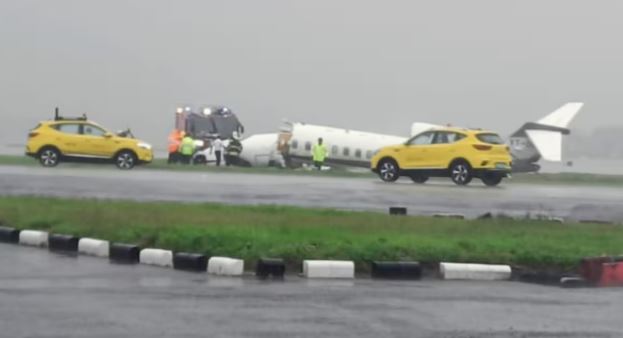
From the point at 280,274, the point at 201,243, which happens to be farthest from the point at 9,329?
the point at 201,243

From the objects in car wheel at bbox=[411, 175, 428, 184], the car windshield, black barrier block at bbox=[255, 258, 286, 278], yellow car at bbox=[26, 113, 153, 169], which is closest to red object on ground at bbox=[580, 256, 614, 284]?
black barrier block at bbox=[255, 258, 286, 278]

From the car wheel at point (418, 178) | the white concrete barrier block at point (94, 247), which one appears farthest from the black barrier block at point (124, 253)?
the car wheel at point (418, 178)

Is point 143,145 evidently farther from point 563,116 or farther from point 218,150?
point 563,116

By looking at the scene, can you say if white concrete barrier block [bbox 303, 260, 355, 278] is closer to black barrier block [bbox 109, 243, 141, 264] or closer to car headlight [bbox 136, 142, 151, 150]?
black barrier block [bbox 109, 243, 141, 264]

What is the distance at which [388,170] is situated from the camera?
1352 inches

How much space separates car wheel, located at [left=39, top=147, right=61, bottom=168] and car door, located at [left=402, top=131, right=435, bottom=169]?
39.7 feet

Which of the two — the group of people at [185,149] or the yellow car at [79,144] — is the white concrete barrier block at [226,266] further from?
the group of people at [185,149]

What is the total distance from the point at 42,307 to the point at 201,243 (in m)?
4.12

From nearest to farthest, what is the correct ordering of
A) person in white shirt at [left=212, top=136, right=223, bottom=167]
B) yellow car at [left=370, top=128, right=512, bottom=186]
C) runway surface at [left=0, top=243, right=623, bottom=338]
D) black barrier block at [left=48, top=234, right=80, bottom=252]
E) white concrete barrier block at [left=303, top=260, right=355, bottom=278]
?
runway surface at [left=0, top=243, right=623, bottom=338] → white concrete barrier block at [left=303, top=260, right=355, bottom=278] → black barrier block at [left=48, top=234, right=80, bottom=252] → yellow car at [left=370, top=128, right=512, bottom=186] → person in white shirt at [left=212, top=136, right=223, bottom=167]

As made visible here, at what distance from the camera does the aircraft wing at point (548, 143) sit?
5722cm

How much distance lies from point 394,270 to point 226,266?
1816 millimetres

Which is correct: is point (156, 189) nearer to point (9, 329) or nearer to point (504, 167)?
point (504, 167)

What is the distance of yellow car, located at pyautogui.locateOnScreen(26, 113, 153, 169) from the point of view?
3797 centimetres

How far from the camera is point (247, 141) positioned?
181 feet
